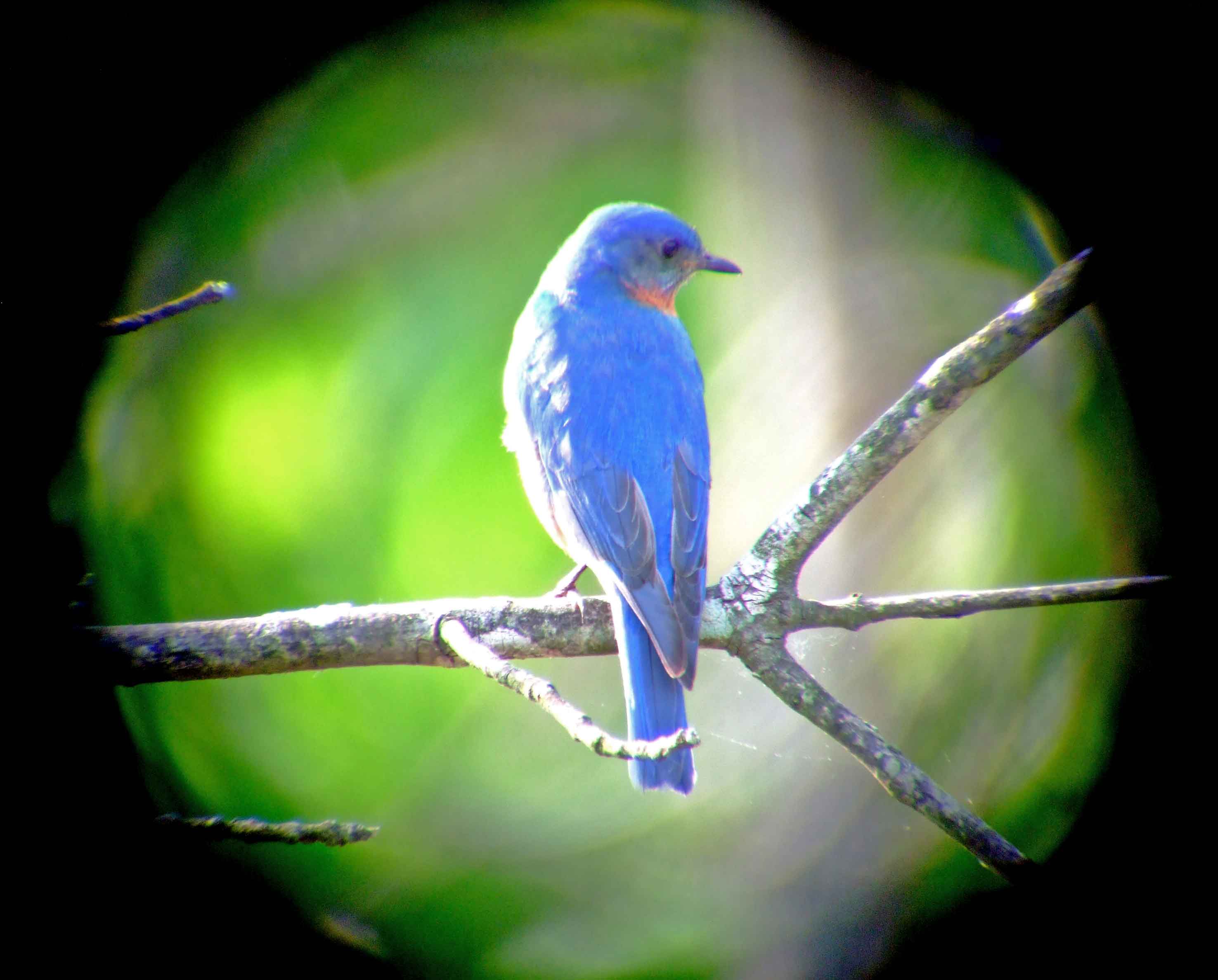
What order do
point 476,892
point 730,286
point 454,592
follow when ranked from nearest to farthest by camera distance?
point 476,892 → point 454,592 → point 730,286

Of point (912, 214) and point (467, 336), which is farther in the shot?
point (467, 336)

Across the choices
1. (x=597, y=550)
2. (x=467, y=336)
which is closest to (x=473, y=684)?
(x=597, y=550)

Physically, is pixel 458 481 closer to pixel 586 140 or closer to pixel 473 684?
pixel 473 684

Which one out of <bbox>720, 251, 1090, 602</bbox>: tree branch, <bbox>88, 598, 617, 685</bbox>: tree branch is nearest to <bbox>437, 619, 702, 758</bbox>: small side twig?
<bbox>88, 598, 617, 685</bbox>: tree branch

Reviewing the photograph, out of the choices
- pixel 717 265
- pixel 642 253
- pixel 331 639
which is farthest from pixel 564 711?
pixel 642 253

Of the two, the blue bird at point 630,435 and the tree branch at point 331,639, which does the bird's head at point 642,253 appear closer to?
the blue bird at point 630,435

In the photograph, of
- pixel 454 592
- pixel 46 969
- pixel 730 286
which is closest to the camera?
pixel 46 969

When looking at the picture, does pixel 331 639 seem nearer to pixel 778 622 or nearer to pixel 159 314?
pixel 159 314
